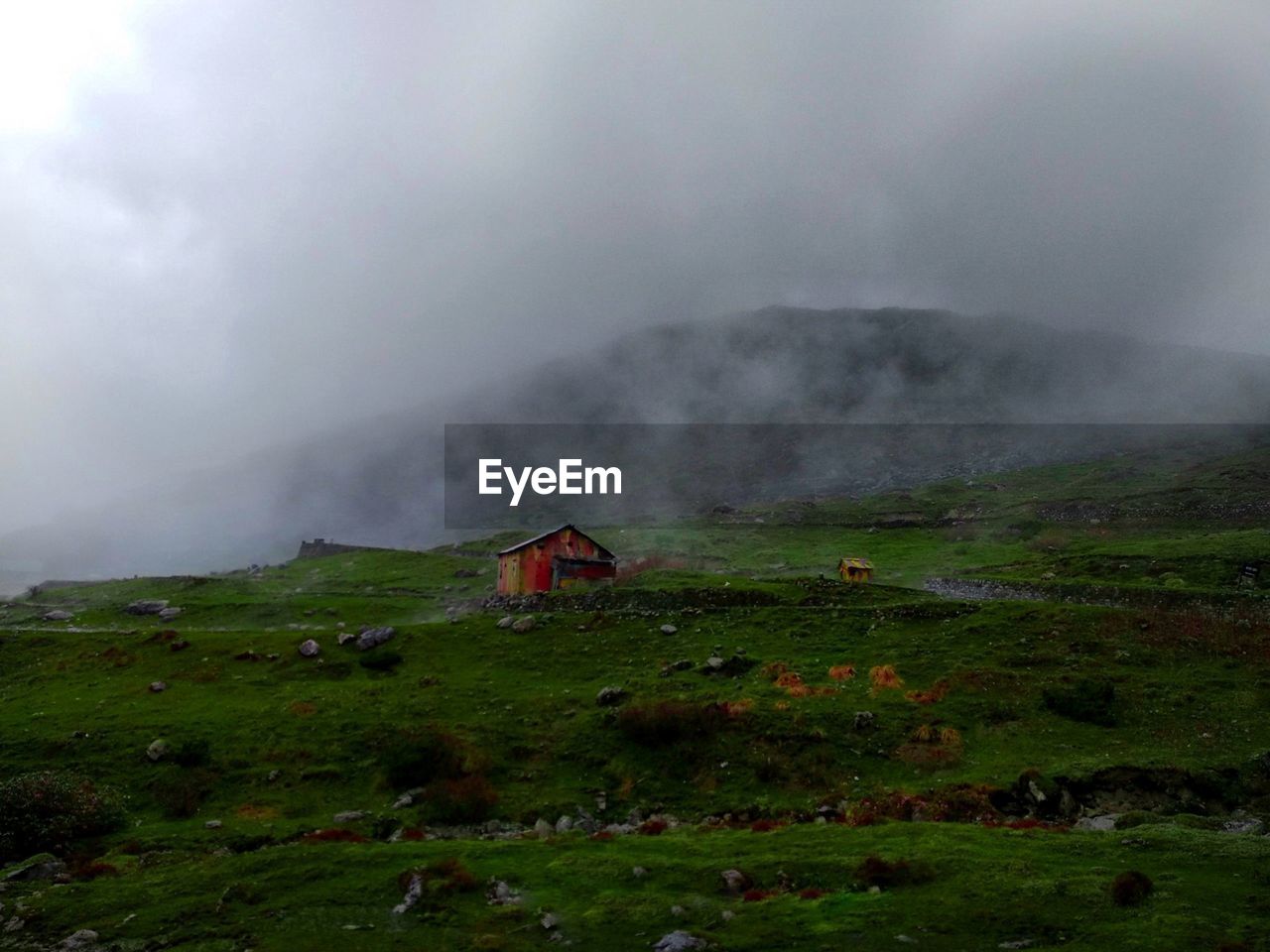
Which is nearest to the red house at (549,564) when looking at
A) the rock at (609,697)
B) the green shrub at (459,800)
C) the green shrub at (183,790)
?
the rock at (609,697)

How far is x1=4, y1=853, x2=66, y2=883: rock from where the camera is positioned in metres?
23.6

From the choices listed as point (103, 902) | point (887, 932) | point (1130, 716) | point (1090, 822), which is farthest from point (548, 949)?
point (1130, 716)

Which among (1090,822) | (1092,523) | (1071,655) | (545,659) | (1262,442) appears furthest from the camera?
(1262,442)

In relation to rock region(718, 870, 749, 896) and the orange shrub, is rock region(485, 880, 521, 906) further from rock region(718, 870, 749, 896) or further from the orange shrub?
the orange shrub

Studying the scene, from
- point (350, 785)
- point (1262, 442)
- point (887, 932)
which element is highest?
point (1262, 442)

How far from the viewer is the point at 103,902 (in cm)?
2080

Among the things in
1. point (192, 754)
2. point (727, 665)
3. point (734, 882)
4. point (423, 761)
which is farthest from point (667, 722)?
point (192, 754)

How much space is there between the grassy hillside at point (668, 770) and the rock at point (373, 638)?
68cm

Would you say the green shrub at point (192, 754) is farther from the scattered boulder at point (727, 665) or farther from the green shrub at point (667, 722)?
the scattered boulder at point (727, 665)

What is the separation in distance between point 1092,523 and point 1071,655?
77979 millimetres

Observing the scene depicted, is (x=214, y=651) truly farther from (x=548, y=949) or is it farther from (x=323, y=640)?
(x=548, y=949)

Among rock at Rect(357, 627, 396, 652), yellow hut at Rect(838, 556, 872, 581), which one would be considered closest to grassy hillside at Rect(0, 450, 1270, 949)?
rock at Rect(357, 627, 396, 652)

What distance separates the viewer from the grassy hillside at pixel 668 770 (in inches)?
747

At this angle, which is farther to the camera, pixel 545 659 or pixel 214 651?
pixel 214 651
